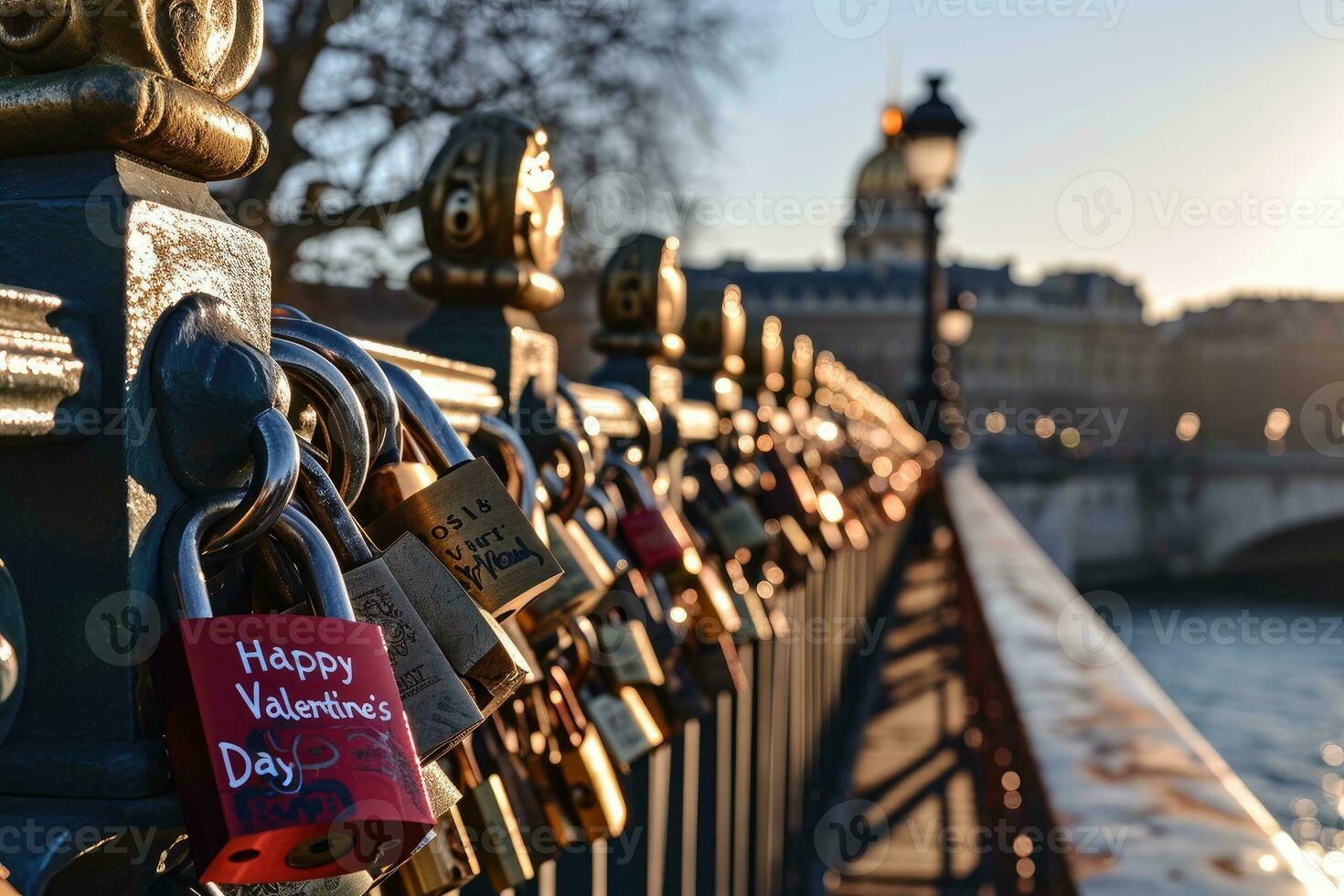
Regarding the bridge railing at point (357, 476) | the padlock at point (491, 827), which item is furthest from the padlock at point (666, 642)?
the padlock at point (491, 827)

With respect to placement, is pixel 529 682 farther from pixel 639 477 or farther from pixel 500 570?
pixel 639 477

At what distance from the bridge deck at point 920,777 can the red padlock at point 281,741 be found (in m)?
3.11

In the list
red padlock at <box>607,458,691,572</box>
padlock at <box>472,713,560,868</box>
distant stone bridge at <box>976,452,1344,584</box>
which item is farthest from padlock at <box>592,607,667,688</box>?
distant stone bridge at <box>976,452,1344,584</box>

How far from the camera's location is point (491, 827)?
106 cm

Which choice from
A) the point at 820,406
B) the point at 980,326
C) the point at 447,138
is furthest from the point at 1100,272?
the point at 447,138

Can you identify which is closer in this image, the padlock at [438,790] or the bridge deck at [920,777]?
the padlock at [438,790]

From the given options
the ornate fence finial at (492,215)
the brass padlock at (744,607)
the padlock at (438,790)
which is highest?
the ornate fence finial at (492,215)

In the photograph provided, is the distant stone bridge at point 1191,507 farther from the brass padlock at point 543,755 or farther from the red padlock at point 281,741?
the red padlock at point 281,741

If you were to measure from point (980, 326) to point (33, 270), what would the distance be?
58.1 m

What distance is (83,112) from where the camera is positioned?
0.64 metres

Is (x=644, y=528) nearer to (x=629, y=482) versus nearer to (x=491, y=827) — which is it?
(x=629, y=482)

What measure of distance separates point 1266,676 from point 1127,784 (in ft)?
85.1

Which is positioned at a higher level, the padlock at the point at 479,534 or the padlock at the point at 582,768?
the padlock at the point at 479,534

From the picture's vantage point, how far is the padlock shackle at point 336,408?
0.81 metres
